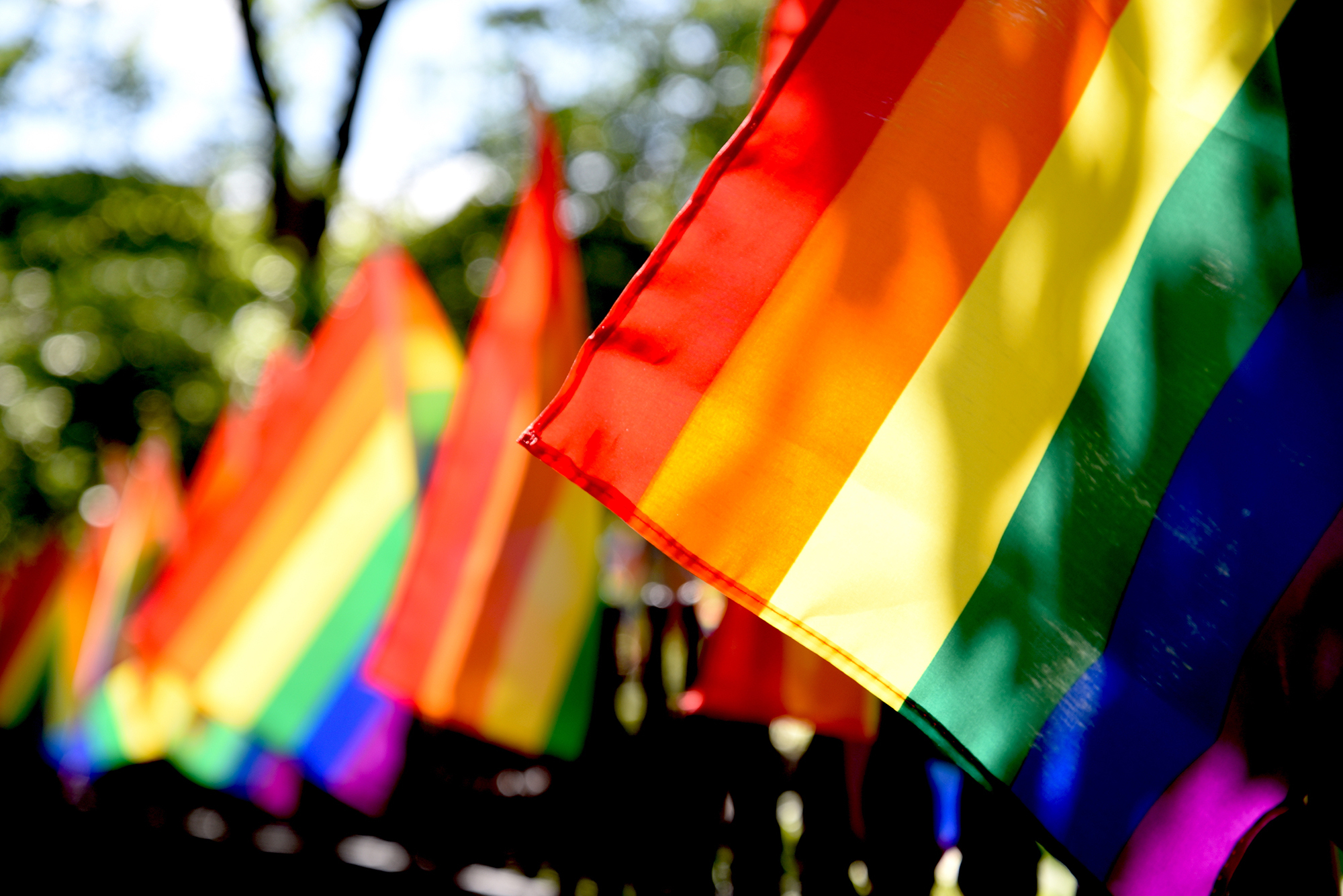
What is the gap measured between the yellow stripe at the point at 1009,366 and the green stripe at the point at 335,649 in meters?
2.61

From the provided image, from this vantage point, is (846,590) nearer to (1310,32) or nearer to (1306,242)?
(1306,242)

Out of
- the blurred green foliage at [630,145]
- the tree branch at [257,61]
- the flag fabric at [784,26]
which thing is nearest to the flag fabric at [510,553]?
the flag fabric at [784,26]

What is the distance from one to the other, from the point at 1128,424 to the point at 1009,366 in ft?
0.71

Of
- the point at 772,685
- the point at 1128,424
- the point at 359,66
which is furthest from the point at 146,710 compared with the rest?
the point at 359,66

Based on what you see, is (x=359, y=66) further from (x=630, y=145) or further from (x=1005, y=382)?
(x=1005, y=382)

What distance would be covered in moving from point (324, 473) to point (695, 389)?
9.31ft

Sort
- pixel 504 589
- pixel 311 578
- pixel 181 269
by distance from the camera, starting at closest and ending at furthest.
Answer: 1. pixel 504 589
2. pixel 311 578
3. pixel 181 269

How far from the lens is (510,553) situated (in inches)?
125

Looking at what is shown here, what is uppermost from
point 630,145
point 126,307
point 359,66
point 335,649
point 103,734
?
point 335,649

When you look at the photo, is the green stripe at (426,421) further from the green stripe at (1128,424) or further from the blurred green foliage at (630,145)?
the blurred green foliage at (630,145)

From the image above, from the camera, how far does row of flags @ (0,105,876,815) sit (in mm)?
3113

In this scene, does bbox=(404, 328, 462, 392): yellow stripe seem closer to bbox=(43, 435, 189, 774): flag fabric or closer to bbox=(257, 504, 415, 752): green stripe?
bbox=(257, 504, 415, 752): green stripe

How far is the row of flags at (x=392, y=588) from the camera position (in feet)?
10.2

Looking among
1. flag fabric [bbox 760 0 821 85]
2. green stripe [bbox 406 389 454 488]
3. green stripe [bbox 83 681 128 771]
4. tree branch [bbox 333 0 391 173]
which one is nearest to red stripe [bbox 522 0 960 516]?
flag fabric [bbox 760 0 821 85]
